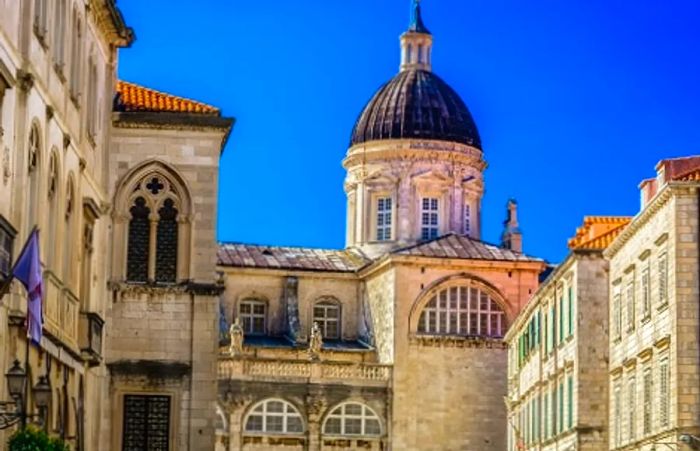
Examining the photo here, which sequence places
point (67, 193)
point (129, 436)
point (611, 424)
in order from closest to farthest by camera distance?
point (67, 193), point (129, 436), point (611, 424)

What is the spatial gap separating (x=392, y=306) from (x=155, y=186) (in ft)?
131

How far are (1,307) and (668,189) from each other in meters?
19.0

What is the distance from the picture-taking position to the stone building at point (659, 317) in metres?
41.8

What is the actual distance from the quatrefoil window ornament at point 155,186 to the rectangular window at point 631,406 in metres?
13.3

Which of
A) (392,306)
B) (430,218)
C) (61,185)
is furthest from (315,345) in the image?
(61,185)

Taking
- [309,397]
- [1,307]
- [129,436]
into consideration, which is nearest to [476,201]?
[309,397]

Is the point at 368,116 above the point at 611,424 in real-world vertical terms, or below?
above

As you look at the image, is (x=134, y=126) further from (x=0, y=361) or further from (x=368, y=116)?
(x=368, y=116)

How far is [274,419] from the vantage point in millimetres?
78250

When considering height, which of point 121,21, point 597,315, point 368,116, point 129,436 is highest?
point 368,116

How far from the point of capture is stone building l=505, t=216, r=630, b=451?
173 feet

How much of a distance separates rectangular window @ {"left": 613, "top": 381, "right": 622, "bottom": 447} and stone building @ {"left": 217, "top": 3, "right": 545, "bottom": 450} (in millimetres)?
27621

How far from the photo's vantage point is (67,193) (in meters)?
34.7

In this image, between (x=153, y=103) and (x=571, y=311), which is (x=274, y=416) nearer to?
(x=571, y=311)
